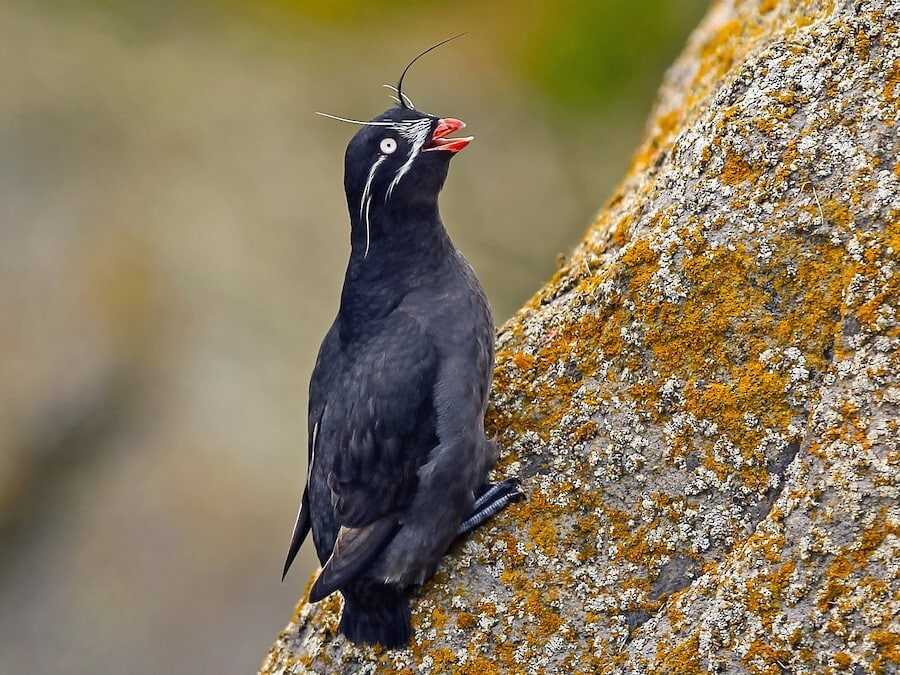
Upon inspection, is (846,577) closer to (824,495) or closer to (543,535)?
(824,495)

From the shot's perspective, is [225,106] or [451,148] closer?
[451,148]

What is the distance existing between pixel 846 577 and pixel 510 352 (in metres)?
1.62

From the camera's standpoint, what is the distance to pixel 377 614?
3.55 metres

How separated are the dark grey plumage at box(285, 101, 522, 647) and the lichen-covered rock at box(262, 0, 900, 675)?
158mm

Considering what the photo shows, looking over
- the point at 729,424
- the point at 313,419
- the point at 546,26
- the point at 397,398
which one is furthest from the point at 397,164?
the point at 546,26

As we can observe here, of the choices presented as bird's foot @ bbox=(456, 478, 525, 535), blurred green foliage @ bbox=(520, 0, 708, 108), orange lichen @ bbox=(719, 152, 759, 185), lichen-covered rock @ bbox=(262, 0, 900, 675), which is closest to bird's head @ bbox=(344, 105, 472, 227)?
lichen-covered rock @ bbox=(262, 0, 900, 675)

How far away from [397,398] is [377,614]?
838 mm

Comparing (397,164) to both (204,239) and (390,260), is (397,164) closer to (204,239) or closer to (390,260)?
(390,260)

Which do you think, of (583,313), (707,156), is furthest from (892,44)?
(583,313)

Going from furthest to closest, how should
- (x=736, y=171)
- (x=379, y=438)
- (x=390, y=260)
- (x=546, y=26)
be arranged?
(x=546, y=26) < (x=390, y=260) < (x=379, y=438) < (x=736, y=171)

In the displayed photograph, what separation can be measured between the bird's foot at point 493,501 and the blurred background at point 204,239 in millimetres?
5665

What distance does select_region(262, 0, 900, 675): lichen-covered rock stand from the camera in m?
2.89

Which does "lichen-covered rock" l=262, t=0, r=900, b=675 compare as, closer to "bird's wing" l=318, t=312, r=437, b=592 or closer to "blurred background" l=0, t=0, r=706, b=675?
"bird's wing" l=318, t=312, r=437, b=592

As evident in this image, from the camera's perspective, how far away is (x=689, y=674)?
2.99 metres
